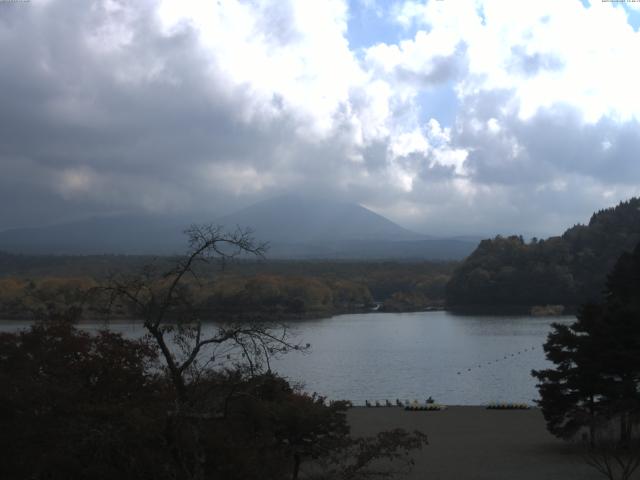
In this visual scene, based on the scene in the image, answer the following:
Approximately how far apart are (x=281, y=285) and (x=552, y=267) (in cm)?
2294

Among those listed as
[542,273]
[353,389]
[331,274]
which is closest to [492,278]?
[542,273]

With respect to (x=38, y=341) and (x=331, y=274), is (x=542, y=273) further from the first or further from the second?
(x=38, y=341)

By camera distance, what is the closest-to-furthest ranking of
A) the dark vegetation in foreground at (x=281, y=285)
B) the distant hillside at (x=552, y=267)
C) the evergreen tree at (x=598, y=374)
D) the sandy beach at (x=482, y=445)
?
the sandy beach at (x=482, y=445) < the evergreen tree at (x=598, y=374) < the dark vegetation in foreground at (x=281, y=285) < the distant hillside at (x=552, y=267)

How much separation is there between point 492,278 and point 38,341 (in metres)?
61.9

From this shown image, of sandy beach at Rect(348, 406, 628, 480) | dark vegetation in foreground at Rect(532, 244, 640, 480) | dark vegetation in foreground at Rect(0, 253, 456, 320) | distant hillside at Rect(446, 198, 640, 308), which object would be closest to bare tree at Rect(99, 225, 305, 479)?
sandy beach at Rect(348, 406, 628, 480)

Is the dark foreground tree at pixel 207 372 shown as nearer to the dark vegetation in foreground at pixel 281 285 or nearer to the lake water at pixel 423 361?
the lake water at pixel 423 361

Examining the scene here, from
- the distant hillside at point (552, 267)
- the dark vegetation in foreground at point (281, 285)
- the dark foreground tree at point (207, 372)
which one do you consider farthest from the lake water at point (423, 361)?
the distant hillside at point (552, 267)

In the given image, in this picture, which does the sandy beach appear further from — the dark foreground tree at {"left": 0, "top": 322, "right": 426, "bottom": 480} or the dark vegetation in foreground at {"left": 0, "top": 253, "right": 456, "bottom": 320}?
the dark vegetation in foreground at {"left": 0, "top": 253, "right": 456, "bottom": 320}

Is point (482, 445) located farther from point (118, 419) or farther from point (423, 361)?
point (423, 361)

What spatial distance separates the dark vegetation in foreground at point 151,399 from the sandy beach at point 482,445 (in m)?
4.23

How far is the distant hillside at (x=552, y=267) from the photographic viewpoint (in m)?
63.1

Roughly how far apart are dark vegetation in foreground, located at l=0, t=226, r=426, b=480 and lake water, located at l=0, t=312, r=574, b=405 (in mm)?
4268

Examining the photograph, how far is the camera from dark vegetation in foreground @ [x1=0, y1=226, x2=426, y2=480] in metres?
5.30

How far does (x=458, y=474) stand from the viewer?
1130 centimetres
